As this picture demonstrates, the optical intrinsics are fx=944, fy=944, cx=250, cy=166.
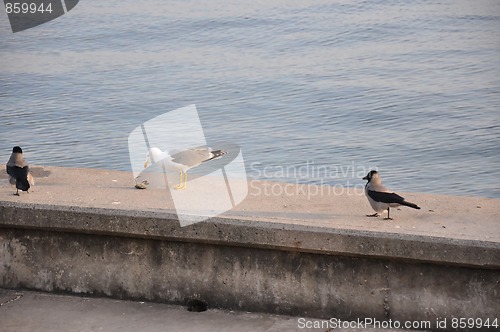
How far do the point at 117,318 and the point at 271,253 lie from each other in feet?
3.04

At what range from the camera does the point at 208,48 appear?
2372cm

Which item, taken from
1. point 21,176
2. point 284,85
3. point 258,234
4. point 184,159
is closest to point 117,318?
point 258,234

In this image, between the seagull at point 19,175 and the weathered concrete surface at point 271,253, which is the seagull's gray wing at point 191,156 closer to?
the weathered concrete surface at point 271,253

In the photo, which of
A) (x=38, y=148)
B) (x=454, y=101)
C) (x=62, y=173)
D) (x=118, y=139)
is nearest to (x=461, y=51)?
(x=454, y=101)

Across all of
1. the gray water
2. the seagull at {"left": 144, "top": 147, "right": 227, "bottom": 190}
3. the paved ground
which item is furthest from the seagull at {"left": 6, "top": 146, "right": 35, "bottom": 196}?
the gray water

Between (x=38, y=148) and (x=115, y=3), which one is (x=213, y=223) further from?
(x=115, y=3)

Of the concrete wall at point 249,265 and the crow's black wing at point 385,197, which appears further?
the crow's black wing at point 385,197

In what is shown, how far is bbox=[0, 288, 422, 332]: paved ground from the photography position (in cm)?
508

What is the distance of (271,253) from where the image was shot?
17.0 ft

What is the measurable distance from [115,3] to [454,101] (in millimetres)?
14112

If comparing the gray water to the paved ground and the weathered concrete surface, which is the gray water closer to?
the weathered concrete surface

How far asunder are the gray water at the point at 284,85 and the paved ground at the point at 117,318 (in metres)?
8.12

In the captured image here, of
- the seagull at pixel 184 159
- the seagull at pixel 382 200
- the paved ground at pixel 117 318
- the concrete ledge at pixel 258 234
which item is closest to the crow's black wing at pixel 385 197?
the seagull at pixel 382 200

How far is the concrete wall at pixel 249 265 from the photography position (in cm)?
488
